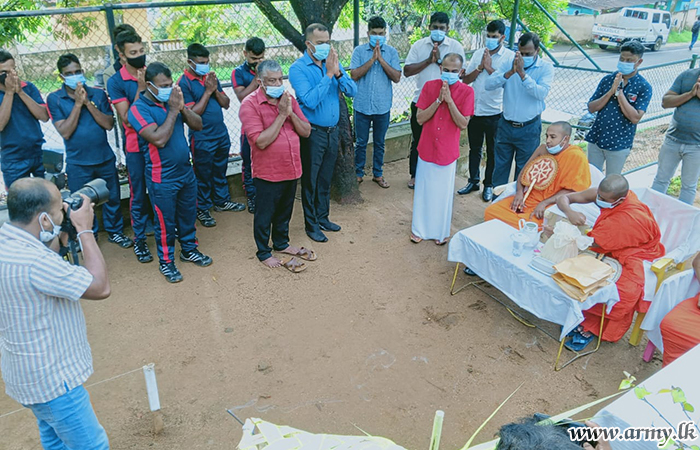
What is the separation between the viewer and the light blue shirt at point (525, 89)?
5586 millimetres

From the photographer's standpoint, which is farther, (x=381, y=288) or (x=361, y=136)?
(x=361, y=136)

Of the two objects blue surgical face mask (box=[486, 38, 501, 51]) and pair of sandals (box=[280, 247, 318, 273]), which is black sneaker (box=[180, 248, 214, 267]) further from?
blue surgical face mask (box=[486, 38, 501, 51])

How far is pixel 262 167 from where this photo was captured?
15.2 feet

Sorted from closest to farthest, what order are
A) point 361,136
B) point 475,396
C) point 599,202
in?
1. point 475,396
2. point 599,202
3. point 361,136

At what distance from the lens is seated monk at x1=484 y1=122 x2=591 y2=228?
15.7ft

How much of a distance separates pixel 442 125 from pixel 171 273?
2953mm

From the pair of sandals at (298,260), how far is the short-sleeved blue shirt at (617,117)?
3.30 m

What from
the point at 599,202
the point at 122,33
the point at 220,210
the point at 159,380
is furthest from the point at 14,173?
the point at 599,202

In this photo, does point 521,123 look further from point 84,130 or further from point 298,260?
point 84,130

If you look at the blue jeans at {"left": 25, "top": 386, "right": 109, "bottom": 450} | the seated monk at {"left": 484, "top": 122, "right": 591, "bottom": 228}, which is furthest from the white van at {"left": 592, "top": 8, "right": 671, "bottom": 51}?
the blue jeans at {"left": 25, "top": 386, "right": 109, "bottom": 450}

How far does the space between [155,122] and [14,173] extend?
1.67 m

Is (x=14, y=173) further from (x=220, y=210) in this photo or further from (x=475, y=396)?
(x=475, y=396)

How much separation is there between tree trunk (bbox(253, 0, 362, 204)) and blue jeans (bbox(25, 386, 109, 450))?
4.17 m

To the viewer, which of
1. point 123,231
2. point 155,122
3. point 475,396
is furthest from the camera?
point 123,231
